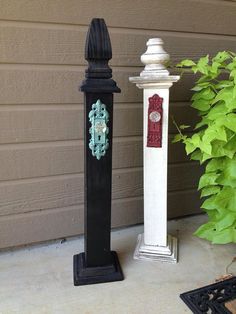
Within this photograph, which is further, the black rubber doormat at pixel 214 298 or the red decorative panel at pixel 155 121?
the red decorative panel at pixel 155 121

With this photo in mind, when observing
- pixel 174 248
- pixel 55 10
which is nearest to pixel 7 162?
pixel 55 10

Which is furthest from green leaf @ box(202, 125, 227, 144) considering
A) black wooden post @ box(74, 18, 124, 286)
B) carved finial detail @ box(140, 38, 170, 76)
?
black wooden post @ box(74, 18, 124, 286)

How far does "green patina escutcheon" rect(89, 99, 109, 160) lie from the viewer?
146 centimetres

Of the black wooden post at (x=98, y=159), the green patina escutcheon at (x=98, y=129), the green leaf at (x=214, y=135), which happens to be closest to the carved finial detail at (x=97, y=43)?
the black wooden post at (x=98, y=159)

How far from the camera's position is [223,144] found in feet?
5.45

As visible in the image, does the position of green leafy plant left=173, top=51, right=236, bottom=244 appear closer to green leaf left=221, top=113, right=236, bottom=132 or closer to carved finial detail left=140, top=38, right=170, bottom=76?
green leaf left=221, top=113, right=236, bottom=132

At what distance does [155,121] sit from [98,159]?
0.36 meters

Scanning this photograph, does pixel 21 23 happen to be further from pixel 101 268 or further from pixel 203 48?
pixel 101 268

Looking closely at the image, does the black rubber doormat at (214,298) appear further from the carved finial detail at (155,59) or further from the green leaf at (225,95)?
the carved finial detail at (155,59)

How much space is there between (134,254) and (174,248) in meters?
0.24

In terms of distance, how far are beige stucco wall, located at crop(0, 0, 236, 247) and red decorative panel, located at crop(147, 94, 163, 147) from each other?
14.2 inches

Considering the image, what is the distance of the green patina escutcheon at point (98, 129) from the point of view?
1.46m

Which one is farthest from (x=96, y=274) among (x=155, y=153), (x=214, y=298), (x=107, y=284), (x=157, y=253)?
(x=155, y=153)

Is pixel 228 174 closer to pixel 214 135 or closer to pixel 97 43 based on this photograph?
pixel 214 135
